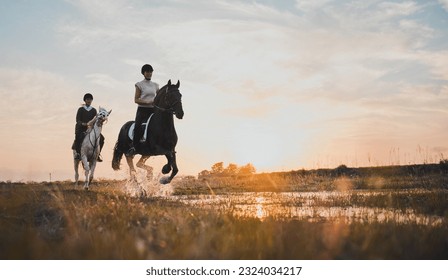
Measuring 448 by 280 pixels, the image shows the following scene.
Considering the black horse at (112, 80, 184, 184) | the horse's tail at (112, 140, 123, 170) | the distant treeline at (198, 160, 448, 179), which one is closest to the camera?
the black horse at (112, 80, 184, 184)

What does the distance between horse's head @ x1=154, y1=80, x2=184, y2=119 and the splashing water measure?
2.85 meters

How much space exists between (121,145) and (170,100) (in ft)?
13.5

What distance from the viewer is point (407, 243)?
602cm

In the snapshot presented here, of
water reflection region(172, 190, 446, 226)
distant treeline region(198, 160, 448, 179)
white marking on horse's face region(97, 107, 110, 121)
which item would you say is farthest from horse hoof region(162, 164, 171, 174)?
distant treeline region(198, 160, 448, 179)

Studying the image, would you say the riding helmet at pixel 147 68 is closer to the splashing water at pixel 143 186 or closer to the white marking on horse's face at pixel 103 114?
the white marking on horse's face at pixel 103 114

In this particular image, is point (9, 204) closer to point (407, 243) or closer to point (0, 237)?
point (0, 237)

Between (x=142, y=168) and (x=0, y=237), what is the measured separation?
10.4 metres

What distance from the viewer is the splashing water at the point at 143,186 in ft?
51.9

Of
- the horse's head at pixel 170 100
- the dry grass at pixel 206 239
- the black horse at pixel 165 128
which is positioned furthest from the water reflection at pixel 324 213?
the horse's head at pixel 170 100

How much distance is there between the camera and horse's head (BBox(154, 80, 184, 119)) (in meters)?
13.2

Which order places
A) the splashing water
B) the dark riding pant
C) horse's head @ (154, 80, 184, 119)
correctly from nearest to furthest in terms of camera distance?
horse's head @ (154, 80, 184, 119) → the dark riding pant → the splashing water

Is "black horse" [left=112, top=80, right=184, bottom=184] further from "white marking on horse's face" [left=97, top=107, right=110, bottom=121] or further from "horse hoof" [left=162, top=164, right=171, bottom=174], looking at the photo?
"white marking on horse's face" [left=97, top=107, right=110, bottom=121]

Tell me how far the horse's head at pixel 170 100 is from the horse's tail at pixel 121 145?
2.88 metres
